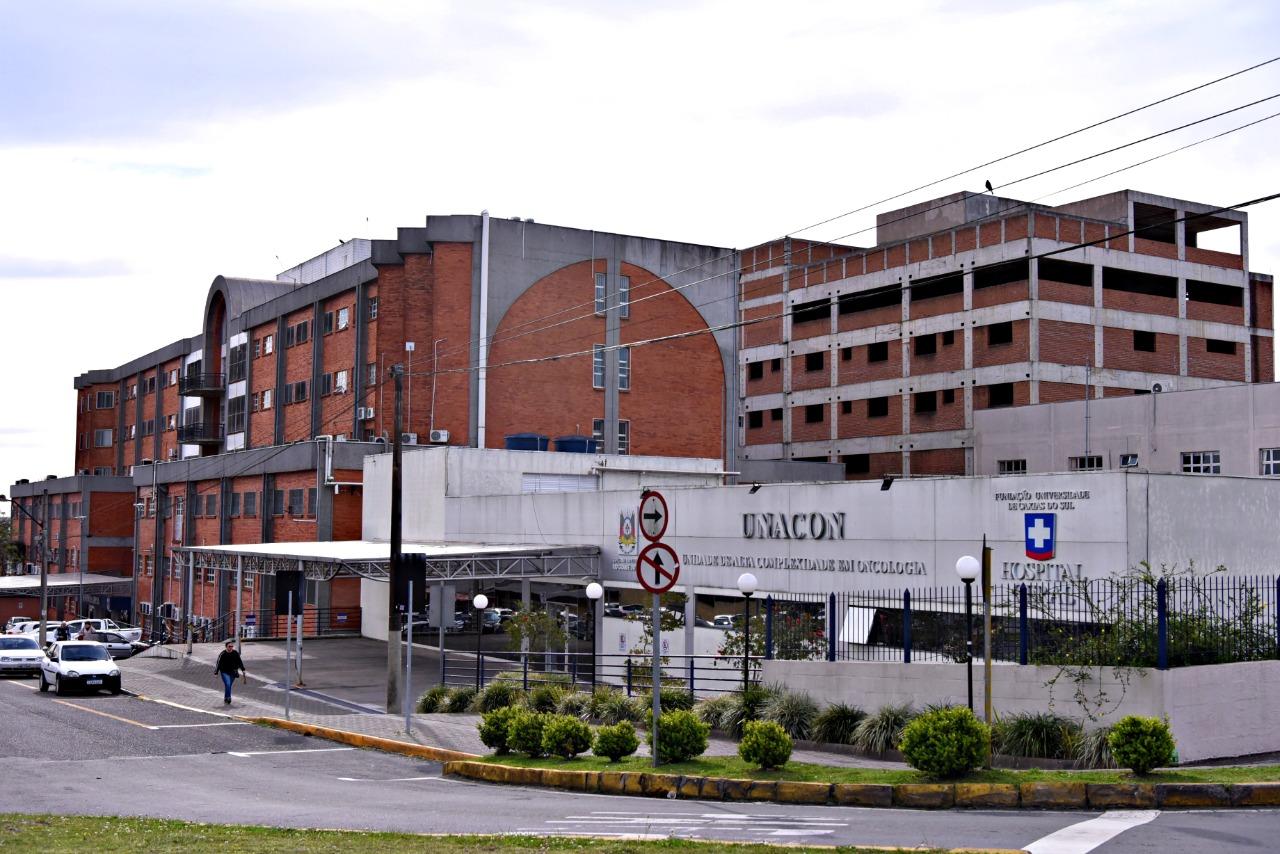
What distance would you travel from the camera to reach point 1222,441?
170 ft

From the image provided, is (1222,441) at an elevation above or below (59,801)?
above

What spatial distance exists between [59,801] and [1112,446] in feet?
159

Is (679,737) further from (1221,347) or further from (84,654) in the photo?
(1221,347)

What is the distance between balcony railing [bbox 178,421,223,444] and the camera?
241 feet

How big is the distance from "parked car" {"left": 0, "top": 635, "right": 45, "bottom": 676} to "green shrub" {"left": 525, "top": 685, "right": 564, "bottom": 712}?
22359 millimetres

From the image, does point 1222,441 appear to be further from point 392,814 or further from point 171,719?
point 392,814

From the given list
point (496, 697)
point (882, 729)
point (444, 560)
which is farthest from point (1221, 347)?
point (882, 729)

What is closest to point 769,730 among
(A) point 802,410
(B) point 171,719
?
(B) point 171,719

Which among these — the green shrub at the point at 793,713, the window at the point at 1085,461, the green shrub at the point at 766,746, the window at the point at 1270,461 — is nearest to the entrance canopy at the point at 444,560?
the green shrub at the point at 793,713

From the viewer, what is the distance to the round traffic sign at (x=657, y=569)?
14578 mm

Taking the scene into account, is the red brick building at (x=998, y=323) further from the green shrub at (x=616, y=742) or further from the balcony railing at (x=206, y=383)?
the green shrub at (x=616, y=742)

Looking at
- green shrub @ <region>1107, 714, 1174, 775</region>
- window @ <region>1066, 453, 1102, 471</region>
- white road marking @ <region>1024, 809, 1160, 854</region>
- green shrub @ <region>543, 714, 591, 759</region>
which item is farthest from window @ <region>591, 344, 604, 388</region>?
white road marking @ <region>1024, 809, 1160, 854</region>

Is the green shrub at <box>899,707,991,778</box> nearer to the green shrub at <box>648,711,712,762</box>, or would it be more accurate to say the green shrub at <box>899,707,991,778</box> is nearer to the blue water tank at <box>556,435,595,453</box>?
the green shrub at <box>648,711,712,762</box>

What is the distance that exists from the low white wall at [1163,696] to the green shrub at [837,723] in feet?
2.29
